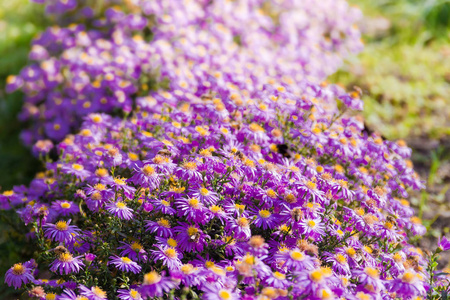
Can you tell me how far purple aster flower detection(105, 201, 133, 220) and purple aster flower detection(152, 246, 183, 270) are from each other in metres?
0.21

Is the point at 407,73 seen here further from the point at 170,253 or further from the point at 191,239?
the point at 170,253

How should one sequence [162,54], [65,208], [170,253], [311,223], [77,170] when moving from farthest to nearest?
[162,54]
[77,170]
[65,208]
[311,223]
[170,253]

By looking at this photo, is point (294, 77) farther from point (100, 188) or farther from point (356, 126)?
point (100, 188)

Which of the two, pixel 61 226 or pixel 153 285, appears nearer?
pixel 153 285

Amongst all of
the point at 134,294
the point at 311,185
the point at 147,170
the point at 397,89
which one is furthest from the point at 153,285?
the point at 397,89

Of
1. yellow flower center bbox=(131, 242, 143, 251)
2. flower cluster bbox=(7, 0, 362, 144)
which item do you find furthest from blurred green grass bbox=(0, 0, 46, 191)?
yellow flower center bbox=(131, 242, 143, 251)

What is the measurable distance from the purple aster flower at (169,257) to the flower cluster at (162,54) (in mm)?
1455

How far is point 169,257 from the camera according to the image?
191 cm

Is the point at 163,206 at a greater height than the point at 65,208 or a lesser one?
greater

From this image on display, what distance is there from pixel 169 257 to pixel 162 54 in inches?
88.2

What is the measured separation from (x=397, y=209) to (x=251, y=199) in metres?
0.87

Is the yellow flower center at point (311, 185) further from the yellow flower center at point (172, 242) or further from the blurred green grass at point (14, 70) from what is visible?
the blurred green grass at point (14, 70)

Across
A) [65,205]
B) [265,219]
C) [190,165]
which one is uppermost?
[190,165]

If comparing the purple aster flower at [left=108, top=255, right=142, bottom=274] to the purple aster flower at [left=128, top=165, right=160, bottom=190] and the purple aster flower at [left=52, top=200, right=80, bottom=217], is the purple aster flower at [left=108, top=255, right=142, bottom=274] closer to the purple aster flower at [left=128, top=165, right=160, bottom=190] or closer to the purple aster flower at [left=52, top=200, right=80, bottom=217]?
the purple aster flower at [left=128, top=165, right=160, bottom=190]
